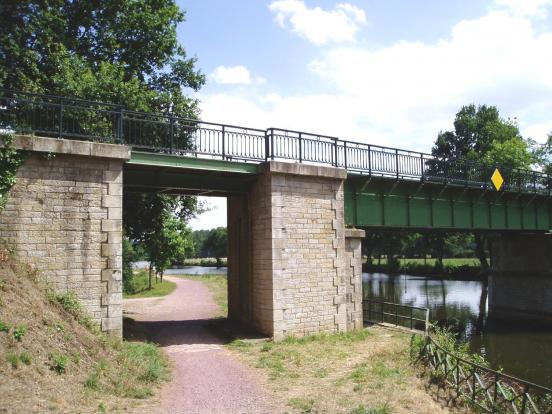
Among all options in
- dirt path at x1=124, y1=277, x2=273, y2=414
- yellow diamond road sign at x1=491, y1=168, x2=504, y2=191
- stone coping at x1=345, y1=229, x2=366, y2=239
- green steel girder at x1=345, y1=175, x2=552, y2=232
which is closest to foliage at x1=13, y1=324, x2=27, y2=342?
dirt path at x1=124, y1=277, x2=273, y2=414

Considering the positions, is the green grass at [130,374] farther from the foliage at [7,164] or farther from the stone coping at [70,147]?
the stone coping at [70,147]

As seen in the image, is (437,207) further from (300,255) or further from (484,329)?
(300,255)

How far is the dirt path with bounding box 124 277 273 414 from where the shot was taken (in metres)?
8.84

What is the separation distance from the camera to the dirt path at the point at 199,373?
884 cm

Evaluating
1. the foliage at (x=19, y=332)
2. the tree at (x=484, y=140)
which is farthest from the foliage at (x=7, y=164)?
the tree at (x=484, y=140)

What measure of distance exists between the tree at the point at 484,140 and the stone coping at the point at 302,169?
3295cm

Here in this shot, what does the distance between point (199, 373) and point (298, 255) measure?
17.7 feet

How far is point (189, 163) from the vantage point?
548 inches

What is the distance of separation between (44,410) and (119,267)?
5.61 meters

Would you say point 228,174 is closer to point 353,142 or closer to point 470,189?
point 353,142

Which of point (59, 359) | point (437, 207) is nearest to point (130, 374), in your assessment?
point (59, 359)

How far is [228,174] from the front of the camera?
15.4 m

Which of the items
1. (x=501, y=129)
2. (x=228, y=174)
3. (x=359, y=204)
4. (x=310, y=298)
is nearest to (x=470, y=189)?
(x=359, y=204)

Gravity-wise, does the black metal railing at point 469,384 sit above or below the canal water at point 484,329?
above
